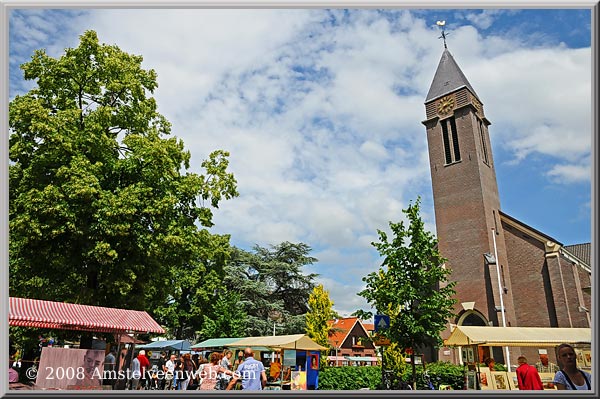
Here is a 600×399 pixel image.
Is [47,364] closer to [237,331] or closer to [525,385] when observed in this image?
[525,385]

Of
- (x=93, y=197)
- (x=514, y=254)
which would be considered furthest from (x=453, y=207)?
(x=93, y=197)

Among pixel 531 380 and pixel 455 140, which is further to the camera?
pixel 455 140

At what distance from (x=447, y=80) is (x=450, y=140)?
5.17 metres

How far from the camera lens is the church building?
2902cm

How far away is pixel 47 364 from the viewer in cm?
1098

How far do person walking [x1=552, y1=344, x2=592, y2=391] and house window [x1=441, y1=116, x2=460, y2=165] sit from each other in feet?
94.9

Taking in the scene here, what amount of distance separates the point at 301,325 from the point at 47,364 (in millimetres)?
25160

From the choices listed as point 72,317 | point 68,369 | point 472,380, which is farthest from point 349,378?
point 68,369

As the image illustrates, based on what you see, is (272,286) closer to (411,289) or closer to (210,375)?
(411,289)

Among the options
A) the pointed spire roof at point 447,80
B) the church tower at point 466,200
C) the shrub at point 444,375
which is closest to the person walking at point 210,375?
the shrub at point 444,375

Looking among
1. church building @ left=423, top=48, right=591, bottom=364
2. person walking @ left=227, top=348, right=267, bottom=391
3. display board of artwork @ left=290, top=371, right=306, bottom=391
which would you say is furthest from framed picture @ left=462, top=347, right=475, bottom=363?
person walking @ left=227, top=348, right=267, bottom=391

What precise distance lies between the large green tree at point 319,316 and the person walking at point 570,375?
28754 mm

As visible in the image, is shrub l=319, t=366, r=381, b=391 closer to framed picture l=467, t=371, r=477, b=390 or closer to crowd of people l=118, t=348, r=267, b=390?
framed picture l=467, t=371, r=477, b=390

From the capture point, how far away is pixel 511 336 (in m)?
19.8
